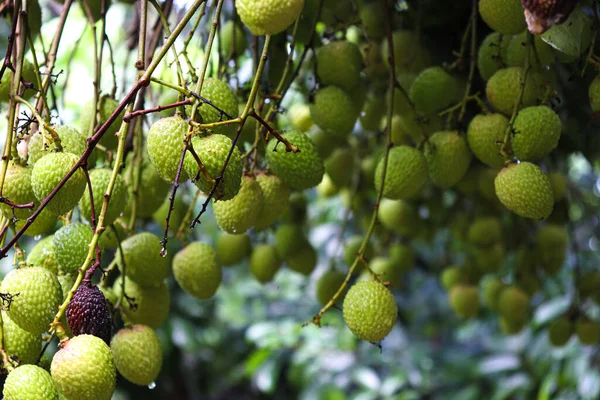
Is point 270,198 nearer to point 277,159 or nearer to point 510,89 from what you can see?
point 277,159

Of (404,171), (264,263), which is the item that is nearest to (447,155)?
(404,171)

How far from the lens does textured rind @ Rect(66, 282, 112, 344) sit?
2.31 feet

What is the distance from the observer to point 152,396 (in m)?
2.62

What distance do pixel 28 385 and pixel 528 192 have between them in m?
0.60

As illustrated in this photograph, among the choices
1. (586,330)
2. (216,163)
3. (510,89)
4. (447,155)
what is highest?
(216,163)

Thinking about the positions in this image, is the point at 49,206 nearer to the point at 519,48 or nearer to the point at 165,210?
the point at 165,210

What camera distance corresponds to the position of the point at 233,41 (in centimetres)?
115

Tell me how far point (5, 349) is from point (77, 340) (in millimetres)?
133

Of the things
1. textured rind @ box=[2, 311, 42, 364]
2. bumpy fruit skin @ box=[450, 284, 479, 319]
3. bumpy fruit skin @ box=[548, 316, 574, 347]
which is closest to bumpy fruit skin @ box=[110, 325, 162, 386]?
textured rind @ box=[2, 311, 42, 364]

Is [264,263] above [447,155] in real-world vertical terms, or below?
below

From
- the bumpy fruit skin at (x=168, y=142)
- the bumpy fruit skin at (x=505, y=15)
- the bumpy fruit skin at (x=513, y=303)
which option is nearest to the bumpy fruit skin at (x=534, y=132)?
the bumpy fruit skin at (x=505, y=15)

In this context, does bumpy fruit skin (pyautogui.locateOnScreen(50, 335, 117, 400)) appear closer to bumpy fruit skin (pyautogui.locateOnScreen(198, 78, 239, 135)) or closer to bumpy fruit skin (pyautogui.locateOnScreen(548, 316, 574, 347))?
bumpy fruit skin (pyautogui.locateOnScreen(198, 78, 239, 135))

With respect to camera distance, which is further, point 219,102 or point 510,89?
point 510,89

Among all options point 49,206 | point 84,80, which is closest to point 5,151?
point 49,206
